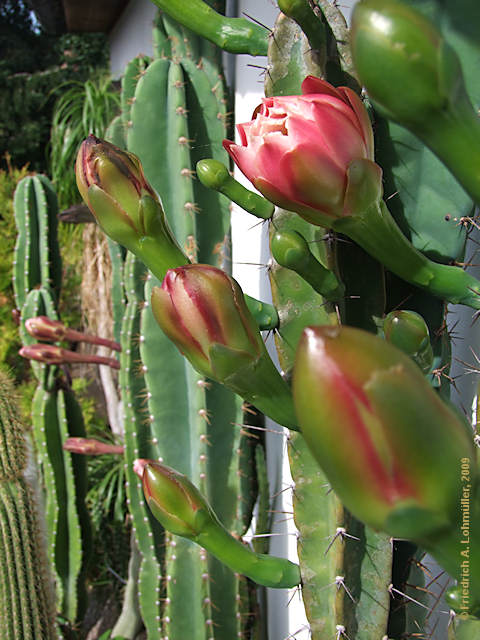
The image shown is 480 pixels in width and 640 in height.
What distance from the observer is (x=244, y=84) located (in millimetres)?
1311

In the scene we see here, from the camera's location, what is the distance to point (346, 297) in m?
0.52

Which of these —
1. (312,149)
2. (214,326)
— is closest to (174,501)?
(214,326)

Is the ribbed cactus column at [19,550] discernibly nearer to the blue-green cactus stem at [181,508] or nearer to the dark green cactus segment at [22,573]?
the dark green cactus segment at [22,573]

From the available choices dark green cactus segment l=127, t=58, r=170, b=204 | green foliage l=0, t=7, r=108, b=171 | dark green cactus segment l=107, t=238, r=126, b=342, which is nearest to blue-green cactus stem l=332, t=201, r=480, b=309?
dark green cactus segment l=127, t=58, r=170, b=204

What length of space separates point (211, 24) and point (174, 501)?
1.34 ft

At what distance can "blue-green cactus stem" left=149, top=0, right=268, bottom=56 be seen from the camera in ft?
1.74

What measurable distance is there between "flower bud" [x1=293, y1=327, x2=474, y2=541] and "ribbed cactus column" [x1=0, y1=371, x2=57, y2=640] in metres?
1.17

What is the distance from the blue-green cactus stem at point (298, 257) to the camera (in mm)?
427

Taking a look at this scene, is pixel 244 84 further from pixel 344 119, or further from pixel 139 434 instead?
pixel 344 119

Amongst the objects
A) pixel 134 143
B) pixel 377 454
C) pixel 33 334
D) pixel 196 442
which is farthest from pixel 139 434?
pixel 377 454

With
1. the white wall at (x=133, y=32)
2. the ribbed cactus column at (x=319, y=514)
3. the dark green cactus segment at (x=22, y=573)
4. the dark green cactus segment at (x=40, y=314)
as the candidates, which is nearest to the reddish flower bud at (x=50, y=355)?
the dark green cactus segment at (x=40, y=314)

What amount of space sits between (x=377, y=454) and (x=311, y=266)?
267 millimetres

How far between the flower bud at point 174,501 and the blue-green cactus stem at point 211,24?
38 centimetres

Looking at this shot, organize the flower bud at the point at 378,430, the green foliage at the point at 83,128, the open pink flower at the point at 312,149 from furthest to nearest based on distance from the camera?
the green foliage at the point at 83,128 → the open pink flower at the point at 312,149 → the flower bud at the point at 378,430
